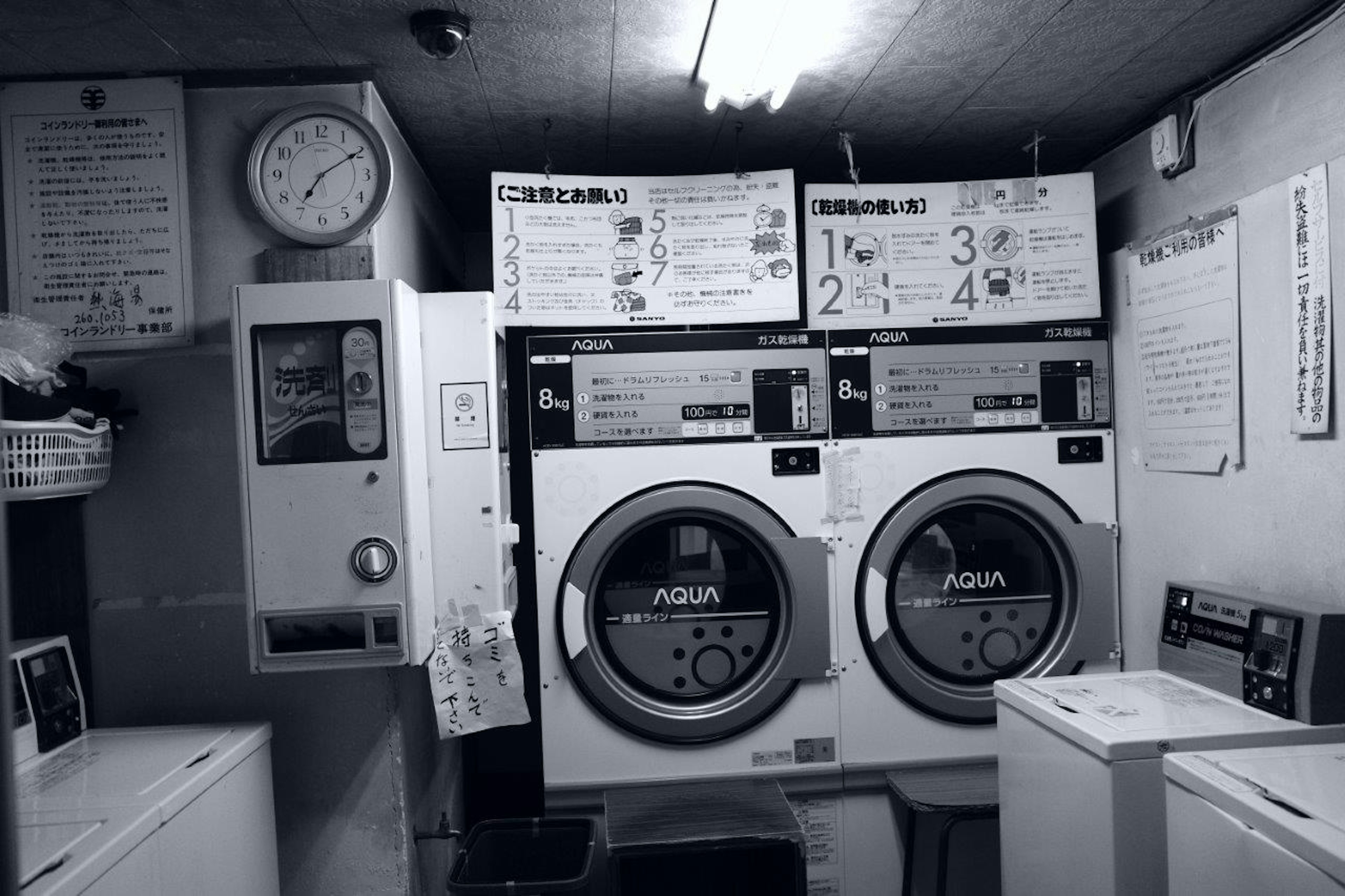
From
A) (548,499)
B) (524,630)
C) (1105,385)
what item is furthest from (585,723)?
(1105,385)

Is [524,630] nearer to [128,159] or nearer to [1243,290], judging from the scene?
[128,159]

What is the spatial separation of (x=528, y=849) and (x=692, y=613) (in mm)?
887

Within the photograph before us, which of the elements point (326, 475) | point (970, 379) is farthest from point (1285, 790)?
point (326, 475)

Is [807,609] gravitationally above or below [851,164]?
below

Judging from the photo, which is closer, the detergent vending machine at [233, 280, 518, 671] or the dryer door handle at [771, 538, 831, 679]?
the detergent vending machine at [233, 280, 518, 671]

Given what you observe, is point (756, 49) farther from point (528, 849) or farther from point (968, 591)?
point (528, 849)

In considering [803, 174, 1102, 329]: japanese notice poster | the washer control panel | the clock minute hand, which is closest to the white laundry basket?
the clock minute hand

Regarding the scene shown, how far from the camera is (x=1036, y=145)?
316cm

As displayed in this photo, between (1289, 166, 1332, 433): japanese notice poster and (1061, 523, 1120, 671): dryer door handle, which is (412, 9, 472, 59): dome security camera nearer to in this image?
(1289, 166, 1332, 433): japanese notice poster

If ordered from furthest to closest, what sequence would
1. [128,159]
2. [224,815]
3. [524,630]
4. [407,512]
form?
[524,630], [128,159], [407,512], [224,815]

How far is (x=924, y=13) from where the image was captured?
2219 millimetres

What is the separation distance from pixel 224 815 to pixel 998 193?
9.45 feet

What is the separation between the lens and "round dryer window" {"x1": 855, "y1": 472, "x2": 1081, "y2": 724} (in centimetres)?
303

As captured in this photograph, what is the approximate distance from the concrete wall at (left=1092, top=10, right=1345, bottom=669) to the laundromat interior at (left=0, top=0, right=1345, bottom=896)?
1cm
